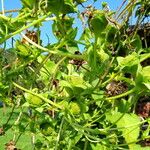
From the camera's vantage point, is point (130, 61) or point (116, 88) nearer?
point (130, 61)

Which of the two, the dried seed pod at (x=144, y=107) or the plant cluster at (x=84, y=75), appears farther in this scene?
the dried seed pod at (x=144, y=107)

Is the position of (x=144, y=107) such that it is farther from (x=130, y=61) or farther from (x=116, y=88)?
(x=130, y=61)

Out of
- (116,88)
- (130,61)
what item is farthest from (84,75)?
(130,61)

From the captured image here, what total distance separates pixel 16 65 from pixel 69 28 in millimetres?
148

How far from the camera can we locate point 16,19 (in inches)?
26.5

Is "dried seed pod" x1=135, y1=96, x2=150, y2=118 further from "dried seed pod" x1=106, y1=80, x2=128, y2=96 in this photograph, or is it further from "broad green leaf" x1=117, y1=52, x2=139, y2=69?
"broad green leaf" x1=117, y1=52, x2=139, y2=69

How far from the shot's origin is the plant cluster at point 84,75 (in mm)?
625

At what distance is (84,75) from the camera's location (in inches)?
31.6

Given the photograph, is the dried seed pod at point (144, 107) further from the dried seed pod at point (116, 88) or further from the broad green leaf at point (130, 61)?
the broad green leaf at point (130, 61)

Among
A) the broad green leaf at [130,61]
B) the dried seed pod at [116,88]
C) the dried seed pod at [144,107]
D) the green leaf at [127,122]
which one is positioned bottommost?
the green leaf at [127,122]

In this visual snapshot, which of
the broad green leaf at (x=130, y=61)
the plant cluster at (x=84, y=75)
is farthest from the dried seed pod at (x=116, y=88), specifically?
the broad green leaf at (x=130, y=61)

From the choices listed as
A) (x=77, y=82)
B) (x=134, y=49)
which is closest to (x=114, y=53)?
(x=134, y=49)

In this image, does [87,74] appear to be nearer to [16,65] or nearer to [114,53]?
[114,53]

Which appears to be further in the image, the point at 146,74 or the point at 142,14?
the point at 142,14
